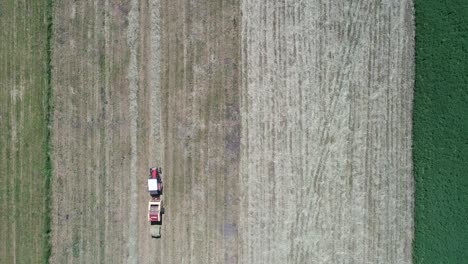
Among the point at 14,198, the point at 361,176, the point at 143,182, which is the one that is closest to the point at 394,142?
the point at 361,176

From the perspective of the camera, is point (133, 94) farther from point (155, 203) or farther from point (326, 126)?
point (326, 126)

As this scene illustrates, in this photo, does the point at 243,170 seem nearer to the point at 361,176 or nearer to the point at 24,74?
the point at 361,176

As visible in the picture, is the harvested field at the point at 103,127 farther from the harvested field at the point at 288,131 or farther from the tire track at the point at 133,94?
the harvested field at the point at 288,131

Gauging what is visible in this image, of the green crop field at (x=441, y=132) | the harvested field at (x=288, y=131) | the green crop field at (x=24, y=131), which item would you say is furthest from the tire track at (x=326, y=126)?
the green crop field at (x=24, y=131)

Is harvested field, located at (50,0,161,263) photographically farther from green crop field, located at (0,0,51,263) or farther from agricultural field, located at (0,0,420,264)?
green crop field, located at (0,0,51,263)

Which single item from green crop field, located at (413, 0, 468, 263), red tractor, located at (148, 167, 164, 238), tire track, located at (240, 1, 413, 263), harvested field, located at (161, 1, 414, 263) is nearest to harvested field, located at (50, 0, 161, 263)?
red tractor, located at (148, 167, 164, 238)
